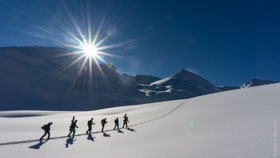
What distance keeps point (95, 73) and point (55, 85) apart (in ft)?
89.8

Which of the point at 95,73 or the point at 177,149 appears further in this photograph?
the point at 95,73

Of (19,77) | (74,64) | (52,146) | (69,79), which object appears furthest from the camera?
(74,64)

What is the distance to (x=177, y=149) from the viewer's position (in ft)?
20.0

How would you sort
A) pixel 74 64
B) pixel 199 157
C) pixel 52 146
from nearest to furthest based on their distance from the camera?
pixel 199 157
pixel 52 146
pixel 74 64

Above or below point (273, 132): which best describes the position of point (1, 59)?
above

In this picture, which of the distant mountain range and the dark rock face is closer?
the distant mountain range

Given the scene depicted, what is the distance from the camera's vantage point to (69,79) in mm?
96875

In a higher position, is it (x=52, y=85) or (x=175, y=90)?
(x=52, y=85)

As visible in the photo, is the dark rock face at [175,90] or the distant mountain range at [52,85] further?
the dark rock face at [175,90]

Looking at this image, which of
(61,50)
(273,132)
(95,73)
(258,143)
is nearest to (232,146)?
(258,143)

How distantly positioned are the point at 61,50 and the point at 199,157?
12427cm

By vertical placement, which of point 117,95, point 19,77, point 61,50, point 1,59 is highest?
point 61,50

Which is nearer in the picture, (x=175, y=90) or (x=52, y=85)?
(x=52, y=85)

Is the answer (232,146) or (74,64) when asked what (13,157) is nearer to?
(232,146)
